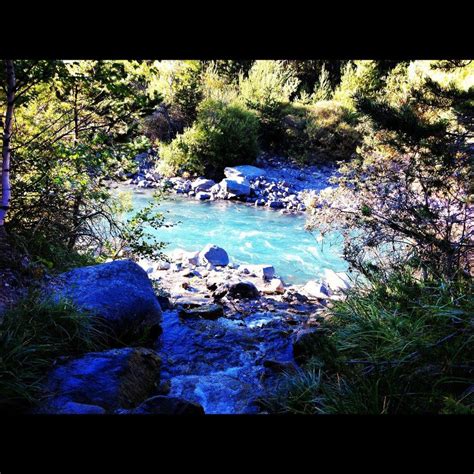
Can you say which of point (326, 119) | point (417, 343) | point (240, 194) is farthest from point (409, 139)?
point (326, 119)

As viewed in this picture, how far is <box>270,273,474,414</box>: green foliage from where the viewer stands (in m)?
2.11

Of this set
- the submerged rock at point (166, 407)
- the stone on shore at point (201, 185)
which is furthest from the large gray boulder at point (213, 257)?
the stone on shore at point (201, 185)

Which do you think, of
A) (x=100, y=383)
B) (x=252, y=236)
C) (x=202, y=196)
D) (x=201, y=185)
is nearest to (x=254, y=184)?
(x=201, y=185)

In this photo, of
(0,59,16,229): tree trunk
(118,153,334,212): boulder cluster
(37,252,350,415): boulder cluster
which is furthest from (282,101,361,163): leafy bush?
(0,59,16,229): tree trunk

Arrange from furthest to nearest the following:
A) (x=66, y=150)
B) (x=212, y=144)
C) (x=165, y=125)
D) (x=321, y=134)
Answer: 1. (x=321, y=134)
2. (x=165, y=125)
3. (x=212, y=144)
4. (x=66, y=150)

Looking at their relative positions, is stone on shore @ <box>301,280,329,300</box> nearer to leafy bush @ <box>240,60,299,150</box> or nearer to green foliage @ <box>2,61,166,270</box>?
green foliage @ <box>2,61,166,270</box>

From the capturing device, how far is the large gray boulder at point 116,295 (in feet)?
10.6

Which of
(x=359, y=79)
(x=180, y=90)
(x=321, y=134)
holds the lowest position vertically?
(x=321, y=134)

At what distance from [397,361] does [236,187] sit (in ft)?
32.0

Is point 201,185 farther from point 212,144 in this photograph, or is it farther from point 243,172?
point 212,144

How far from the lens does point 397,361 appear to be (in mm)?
2105

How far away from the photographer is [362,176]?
4.83 m
